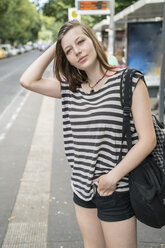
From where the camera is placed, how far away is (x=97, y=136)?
1706 mm


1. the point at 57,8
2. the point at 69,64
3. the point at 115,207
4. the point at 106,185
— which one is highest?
the point at 57,8

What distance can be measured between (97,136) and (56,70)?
45cm

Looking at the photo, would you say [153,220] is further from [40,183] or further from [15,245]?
[40,183]

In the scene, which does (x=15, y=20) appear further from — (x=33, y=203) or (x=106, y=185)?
(x=106, y=185)

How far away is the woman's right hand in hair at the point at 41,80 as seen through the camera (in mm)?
1997

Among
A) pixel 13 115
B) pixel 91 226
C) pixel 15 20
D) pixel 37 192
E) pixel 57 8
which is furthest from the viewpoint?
pixel 15 20

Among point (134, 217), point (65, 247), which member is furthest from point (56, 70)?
point (65, 247)

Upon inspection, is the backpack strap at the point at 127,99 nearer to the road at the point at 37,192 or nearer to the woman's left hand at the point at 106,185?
the woman's left hand at the point at 106,185

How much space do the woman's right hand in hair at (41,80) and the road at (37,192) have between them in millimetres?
1663

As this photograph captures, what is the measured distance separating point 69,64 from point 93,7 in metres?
7.65

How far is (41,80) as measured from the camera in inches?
80.4

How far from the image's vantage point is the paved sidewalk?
3.25m

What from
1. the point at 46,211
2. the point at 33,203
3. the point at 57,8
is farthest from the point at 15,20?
the point at 46,211

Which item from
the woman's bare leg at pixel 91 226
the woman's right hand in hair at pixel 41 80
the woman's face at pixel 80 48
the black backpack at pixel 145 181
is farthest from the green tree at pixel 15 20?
the black backpack at pixel 145 181
